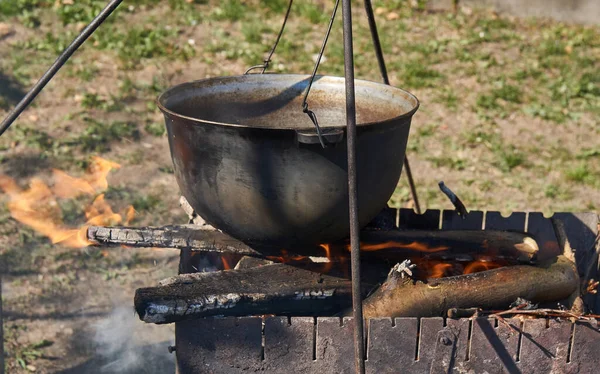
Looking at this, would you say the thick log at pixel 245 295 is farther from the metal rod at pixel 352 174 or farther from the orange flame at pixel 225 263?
the metal rod at pixel 352 174

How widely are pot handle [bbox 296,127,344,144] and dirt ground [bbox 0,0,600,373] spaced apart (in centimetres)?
162

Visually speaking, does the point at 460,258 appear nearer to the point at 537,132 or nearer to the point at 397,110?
the point at 397,110

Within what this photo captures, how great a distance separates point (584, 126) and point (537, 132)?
456 mm

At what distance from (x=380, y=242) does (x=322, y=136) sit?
856 mm

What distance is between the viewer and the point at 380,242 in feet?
8.73

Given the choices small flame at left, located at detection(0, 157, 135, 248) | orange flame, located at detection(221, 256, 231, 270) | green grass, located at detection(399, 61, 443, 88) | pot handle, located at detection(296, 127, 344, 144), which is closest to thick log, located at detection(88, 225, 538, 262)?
orange flame, located at detection(221, 256, 231, 270)

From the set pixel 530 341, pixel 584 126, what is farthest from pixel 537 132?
pixel 530 341

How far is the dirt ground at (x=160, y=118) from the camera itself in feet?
11.3

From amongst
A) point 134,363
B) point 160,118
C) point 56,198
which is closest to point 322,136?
point 134,363

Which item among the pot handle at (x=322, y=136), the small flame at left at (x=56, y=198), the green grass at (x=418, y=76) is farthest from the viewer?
the green grass at (x=418, y=76)

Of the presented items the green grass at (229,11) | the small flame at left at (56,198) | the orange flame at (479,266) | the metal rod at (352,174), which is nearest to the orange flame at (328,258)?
the orange flame at (479,266)

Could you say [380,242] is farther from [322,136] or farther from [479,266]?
[322,136]

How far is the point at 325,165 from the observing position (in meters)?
2.08

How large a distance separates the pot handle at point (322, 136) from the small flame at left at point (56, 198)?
231 centimetres
